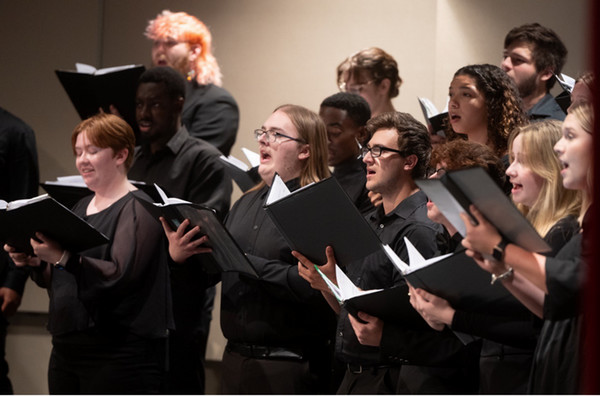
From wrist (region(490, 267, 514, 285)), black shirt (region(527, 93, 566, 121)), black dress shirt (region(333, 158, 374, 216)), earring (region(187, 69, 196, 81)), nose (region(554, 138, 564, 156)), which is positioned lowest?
black dress shirt (region(333, 158, 374, 216))

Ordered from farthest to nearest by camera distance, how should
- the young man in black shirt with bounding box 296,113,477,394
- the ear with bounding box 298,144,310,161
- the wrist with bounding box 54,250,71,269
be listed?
the ear with bounding box 298,144,310,161 < the wrist with bounding box 54,250,71,269 < the young man in black shirt with bounding box 296,113,477,394

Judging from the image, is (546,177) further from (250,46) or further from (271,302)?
(250,46)

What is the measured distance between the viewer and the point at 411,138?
10.3 ft

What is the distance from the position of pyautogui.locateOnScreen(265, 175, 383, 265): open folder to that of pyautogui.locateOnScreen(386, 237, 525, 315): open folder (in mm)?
308

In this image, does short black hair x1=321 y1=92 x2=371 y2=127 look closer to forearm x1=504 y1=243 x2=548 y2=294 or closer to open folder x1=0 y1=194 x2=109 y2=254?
open folder x1=0 y1=194 x2=109 y2=254

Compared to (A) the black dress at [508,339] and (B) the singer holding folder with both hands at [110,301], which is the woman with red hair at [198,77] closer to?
(B) the singer holding folder with both hands at [110,301]

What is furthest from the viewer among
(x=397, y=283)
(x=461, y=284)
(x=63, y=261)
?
(x=63, y=261)

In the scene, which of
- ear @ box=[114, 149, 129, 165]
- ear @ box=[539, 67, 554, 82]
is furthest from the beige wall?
ear @ box=[114, 149, 129, 165]

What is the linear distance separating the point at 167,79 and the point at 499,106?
1720 mm

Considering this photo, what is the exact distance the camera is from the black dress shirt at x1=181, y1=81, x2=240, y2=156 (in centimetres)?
482

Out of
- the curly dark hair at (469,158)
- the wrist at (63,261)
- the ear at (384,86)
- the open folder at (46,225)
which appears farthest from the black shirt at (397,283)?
the ear at (384,86)

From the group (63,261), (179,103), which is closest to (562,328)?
(63,261)

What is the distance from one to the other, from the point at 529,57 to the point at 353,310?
1.61 metres

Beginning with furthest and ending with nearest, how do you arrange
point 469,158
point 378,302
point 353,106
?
point 353,106
point 469,158
point 378,302
